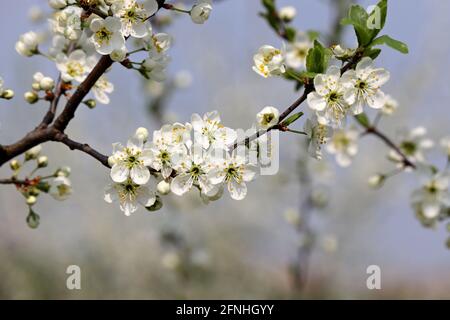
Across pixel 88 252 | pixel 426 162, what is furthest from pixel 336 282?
pixel 426 162

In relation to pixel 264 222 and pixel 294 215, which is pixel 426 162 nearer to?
pixel 294 215

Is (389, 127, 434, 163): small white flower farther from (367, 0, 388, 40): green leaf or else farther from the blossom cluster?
the blossom cluster

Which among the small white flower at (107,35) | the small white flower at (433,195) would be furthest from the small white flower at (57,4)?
the small white flower at (433,195)

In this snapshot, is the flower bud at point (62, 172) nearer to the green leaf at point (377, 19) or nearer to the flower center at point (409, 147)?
the green leaf at point (377, 19)

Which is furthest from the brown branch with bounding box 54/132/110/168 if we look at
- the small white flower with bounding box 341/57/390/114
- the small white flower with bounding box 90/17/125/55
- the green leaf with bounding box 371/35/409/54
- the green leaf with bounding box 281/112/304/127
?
the green leaf with bounding box 371/35/409/54

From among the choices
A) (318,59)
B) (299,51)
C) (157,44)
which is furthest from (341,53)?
(299,51)

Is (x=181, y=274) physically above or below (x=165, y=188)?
above
